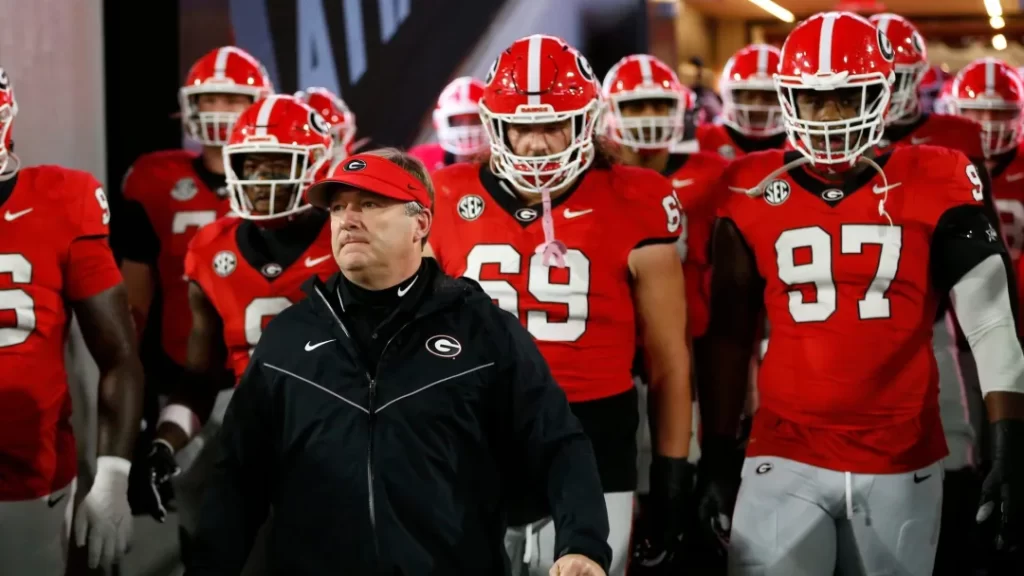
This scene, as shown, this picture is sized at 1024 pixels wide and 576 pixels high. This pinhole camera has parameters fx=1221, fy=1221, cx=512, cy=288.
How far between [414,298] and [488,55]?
5281mm

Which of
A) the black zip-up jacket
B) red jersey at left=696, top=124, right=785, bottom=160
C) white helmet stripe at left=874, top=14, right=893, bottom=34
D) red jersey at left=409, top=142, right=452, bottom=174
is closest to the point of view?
the black zip-up jacket

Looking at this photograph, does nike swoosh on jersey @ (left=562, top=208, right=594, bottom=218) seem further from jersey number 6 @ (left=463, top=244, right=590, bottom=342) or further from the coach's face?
the coach's face

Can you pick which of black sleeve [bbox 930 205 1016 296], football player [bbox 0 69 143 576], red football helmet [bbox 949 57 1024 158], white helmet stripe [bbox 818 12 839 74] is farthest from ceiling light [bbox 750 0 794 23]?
football player [bbox 0 69 143 576]

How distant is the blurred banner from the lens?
5.36 meters

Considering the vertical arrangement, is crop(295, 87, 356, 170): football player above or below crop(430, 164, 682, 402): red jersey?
above

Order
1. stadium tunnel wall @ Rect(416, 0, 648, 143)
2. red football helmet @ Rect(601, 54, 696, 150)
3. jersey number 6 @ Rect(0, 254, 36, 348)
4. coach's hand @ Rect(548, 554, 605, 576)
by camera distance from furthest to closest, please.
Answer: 1. stadium tunnel wall @ Rect(416, 0, 648, 143)
2. red football helmet @ Rect(601, 54, 696, 150)
3. jersey number 6 @ Rect(0, 254, 36, 348)
4. coach's hand @ Rect(548, 554, 605, 576)

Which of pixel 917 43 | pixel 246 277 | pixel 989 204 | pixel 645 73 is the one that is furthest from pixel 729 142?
pixel 246 277

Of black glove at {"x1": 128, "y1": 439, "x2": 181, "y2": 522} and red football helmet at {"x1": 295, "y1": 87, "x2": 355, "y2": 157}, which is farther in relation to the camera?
red football helmet at {"x1": 295, "y1": 87, "x2": 355, "y2": 157}

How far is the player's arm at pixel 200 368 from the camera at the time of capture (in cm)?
301

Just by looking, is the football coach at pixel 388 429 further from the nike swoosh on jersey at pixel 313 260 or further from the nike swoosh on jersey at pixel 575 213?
the nike swoosh on jersey at pixel 313 260

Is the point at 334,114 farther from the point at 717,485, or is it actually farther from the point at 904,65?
the point at 717,485

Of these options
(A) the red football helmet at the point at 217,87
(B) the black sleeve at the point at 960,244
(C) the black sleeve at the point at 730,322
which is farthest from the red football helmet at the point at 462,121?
(B) the black sleeve at the point at 960,244

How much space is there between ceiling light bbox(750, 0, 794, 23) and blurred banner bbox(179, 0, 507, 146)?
6.84 metres

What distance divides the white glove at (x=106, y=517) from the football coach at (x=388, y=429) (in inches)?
33.4
